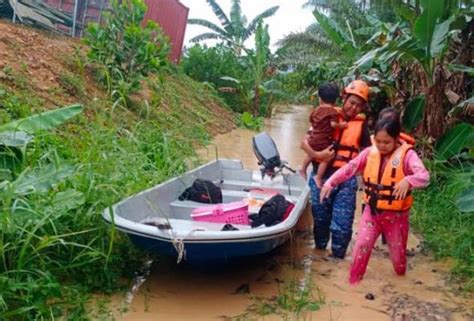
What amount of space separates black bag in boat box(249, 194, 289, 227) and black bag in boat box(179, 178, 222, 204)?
680mm

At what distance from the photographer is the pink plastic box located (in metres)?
4.83

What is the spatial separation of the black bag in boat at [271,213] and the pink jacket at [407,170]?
1.61 ft

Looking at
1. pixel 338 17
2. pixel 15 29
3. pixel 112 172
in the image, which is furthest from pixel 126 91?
pixel 338 17

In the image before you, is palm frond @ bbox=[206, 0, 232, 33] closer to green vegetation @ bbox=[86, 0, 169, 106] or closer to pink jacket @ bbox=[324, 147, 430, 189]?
green vegetation @ bbox=[86, 0, 169, 106]

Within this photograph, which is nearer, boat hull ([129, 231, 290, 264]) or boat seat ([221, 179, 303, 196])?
boat hull ([129, 231, 290, 264])

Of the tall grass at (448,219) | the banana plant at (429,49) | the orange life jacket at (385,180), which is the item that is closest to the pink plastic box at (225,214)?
the orange life jacket at (385,180)

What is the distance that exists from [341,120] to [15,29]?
6065mm

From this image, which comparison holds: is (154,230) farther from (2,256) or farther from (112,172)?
(112,172)

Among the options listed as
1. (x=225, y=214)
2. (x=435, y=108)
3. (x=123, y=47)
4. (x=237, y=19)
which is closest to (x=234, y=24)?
(x=237, y=19)

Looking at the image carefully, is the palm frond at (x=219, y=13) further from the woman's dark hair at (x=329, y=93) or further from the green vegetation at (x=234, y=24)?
the woman's dark hair at (x=329, y=93)

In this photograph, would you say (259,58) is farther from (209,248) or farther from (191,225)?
(209,248)

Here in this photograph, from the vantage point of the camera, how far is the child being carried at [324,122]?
16.3 feet

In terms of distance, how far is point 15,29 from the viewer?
902 centimetres

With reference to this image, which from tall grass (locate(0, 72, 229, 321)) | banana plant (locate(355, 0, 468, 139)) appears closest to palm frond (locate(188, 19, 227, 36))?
banana plant (locate(355, 0, 468, 139))
